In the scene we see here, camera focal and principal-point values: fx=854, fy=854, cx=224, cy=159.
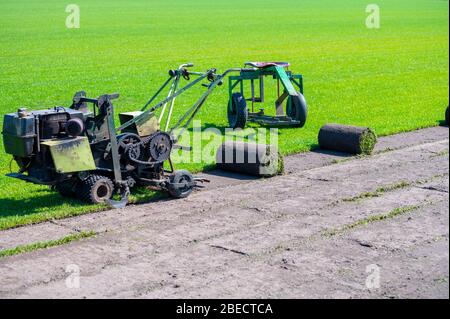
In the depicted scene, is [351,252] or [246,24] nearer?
[351,252]

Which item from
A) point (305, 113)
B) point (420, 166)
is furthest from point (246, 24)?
point (420, 166)

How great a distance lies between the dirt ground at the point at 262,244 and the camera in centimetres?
1005

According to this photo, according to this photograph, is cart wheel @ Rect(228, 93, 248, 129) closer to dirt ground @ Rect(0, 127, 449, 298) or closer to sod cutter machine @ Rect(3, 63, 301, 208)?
dirt ground @ Rect(0, 127, 449, 298)

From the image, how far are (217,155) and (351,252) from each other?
217 inches

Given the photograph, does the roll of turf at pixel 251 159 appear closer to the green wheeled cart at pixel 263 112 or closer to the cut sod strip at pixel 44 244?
the cut sod strip at pixel 44 244

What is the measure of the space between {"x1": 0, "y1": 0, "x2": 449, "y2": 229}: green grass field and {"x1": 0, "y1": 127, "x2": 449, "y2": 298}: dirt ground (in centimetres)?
139

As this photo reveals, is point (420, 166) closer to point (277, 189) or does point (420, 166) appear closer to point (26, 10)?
point (277, 189)

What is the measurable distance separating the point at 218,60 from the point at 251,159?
21.8 metres

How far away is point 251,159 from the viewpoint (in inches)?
621

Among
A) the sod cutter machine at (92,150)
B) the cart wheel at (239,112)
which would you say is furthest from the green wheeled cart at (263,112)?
the sod cutter machine at (92,150)

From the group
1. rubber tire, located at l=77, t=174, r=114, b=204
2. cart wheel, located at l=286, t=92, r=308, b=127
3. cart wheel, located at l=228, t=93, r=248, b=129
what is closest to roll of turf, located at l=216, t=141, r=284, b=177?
rubber tire, located at l=77, t=174, r=114, b=204

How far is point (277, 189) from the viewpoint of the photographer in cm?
1491

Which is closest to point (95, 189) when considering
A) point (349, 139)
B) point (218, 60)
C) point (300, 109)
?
point (349, 139)

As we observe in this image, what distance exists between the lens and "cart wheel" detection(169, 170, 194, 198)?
45.9 ft
